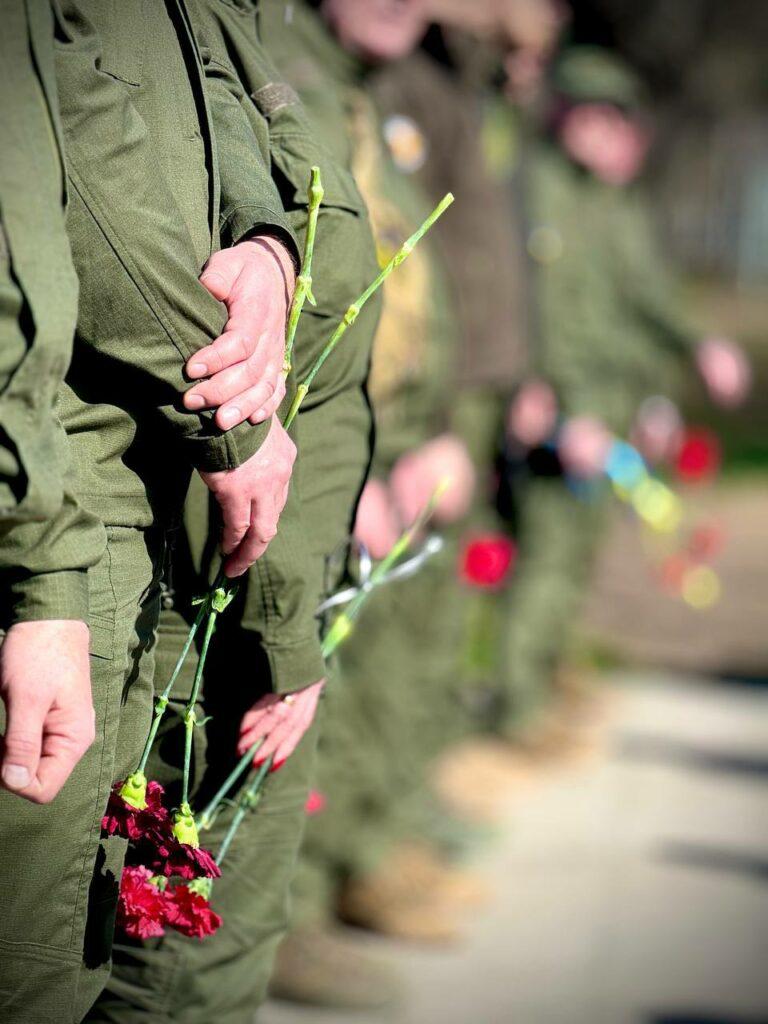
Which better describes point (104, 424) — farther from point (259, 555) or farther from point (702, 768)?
point (702, 768)

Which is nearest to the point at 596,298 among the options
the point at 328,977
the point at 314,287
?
the point at 328,977

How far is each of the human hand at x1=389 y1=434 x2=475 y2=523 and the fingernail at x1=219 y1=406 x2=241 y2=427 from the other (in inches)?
69.8

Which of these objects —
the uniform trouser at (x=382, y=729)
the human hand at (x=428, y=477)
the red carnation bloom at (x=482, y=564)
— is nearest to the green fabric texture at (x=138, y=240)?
the human hand at (x=428, y=477)

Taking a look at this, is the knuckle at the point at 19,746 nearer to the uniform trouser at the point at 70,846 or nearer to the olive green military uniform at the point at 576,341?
the uniform trouser at the point at 70,846

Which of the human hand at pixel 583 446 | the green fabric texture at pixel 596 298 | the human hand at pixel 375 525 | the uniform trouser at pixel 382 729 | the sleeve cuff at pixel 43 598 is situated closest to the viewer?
the sleeve cuff at pixel 43 598

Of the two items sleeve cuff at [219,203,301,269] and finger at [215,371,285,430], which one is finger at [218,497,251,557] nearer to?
finger at [215,371,285,430]

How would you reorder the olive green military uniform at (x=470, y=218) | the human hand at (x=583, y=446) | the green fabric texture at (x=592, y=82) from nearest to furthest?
the olive green military uniform at (x=470, y=218) → the human hand at (x=583, y=446) → the green fabric texture at (x=592, y=82)

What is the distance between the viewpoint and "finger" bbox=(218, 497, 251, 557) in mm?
2068

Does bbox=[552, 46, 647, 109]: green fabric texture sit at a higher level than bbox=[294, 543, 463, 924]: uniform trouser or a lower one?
higher

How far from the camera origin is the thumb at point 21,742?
1.85 m

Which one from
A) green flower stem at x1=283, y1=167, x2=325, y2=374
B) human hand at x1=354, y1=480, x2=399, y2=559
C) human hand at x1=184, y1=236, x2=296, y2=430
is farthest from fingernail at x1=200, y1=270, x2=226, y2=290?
human hand at x1=354, y1=480, x2=399, y2=559

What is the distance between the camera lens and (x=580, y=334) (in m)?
Answer: 6.58

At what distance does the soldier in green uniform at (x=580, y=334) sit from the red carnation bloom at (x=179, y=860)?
4.14 metres

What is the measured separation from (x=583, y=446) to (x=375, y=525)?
9.13 ft
